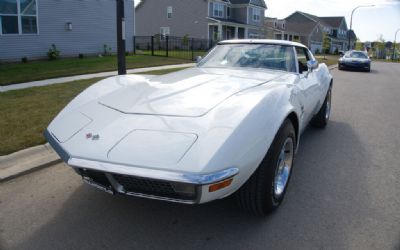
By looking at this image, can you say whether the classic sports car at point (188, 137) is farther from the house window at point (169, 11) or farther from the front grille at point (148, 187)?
the house window at point (169, 11)

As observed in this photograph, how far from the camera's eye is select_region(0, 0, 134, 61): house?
1495 cm

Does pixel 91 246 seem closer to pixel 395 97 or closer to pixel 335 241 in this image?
pixel 335 241

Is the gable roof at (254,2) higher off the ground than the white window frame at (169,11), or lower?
higher

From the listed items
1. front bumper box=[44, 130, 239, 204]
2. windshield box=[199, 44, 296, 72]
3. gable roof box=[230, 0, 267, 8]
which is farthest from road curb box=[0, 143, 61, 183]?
gable roof box=[230, 0, 267, 8]

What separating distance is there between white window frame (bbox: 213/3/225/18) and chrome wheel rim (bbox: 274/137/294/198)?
3573 cm

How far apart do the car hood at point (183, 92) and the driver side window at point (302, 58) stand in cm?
53

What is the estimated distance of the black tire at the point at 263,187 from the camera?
9.33 feet

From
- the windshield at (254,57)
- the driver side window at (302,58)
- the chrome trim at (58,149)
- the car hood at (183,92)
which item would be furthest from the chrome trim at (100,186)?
the driver side window at (302,58)

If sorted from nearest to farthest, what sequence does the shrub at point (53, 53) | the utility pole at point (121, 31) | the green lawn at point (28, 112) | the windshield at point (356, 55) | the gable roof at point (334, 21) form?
the green lawn at point (28, 112)
the utility pole at point (121, 31)
the shrub at point (53, 53)
the windshield at point (356, 55)
the gable roof at point (334, 21)

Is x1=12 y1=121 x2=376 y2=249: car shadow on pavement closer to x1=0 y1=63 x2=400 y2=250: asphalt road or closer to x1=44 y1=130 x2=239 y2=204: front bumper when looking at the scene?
x1=0 y1=63 x2=400 y2=250: asphalt road

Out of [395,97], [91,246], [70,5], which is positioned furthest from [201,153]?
[70,5]

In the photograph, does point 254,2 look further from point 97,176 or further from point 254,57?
point 97,176

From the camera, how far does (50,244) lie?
9.00 ft

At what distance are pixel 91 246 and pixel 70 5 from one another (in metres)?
17.1
